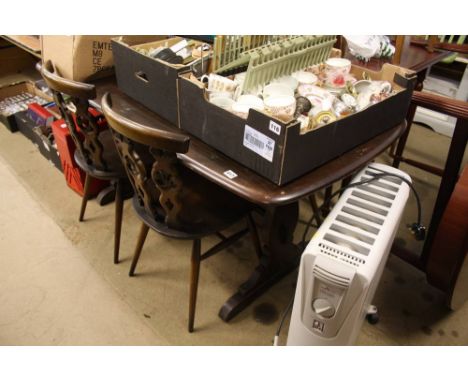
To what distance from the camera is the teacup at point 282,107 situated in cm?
109

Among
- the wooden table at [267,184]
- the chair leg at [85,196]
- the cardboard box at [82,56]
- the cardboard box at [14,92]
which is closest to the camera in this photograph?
the wooden table at [267,184]

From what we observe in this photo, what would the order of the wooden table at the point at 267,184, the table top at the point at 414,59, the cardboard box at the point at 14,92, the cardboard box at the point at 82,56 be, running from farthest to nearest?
the cardboard box at the point at 14,92
the table top at the point at 414,59
the cardboard box at the point at 82,56
the wooden table at the point at 267,184

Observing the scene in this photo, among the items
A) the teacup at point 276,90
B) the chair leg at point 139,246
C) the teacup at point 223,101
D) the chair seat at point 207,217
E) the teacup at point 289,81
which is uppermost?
the teacup at point 289,81

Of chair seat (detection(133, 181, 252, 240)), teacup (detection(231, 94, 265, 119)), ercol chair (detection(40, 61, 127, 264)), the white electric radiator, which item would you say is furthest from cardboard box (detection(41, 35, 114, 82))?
the white electric radiator

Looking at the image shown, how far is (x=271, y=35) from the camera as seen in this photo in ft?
4.47

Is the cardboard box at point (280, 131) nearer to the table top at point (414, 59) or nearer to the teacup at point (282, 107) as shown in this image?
the teacup at point (282, 107)

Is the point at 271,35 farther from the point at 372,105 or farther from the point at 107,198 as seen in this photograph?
the point at 107,198

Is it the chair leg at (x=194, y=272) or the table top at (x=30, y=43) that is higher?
the table top at (x=30, y=43)

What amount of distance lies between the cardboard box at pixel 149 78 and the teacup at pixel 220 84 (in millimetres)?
85

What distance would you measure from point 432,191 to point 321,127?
1.55 m

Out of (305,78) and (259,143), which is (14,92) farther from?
(259,143)

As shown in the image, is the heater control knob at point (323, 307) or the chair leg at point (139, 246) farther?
the chair leg at point (139, 246)

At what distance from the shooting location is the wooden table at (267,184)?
1.02 meters

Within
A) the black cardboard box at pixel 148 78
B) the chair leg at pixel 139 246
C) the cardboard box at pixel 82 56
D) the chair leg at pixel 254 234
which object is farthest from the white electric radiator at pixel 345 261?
the cardboard box at pixel 82 56
